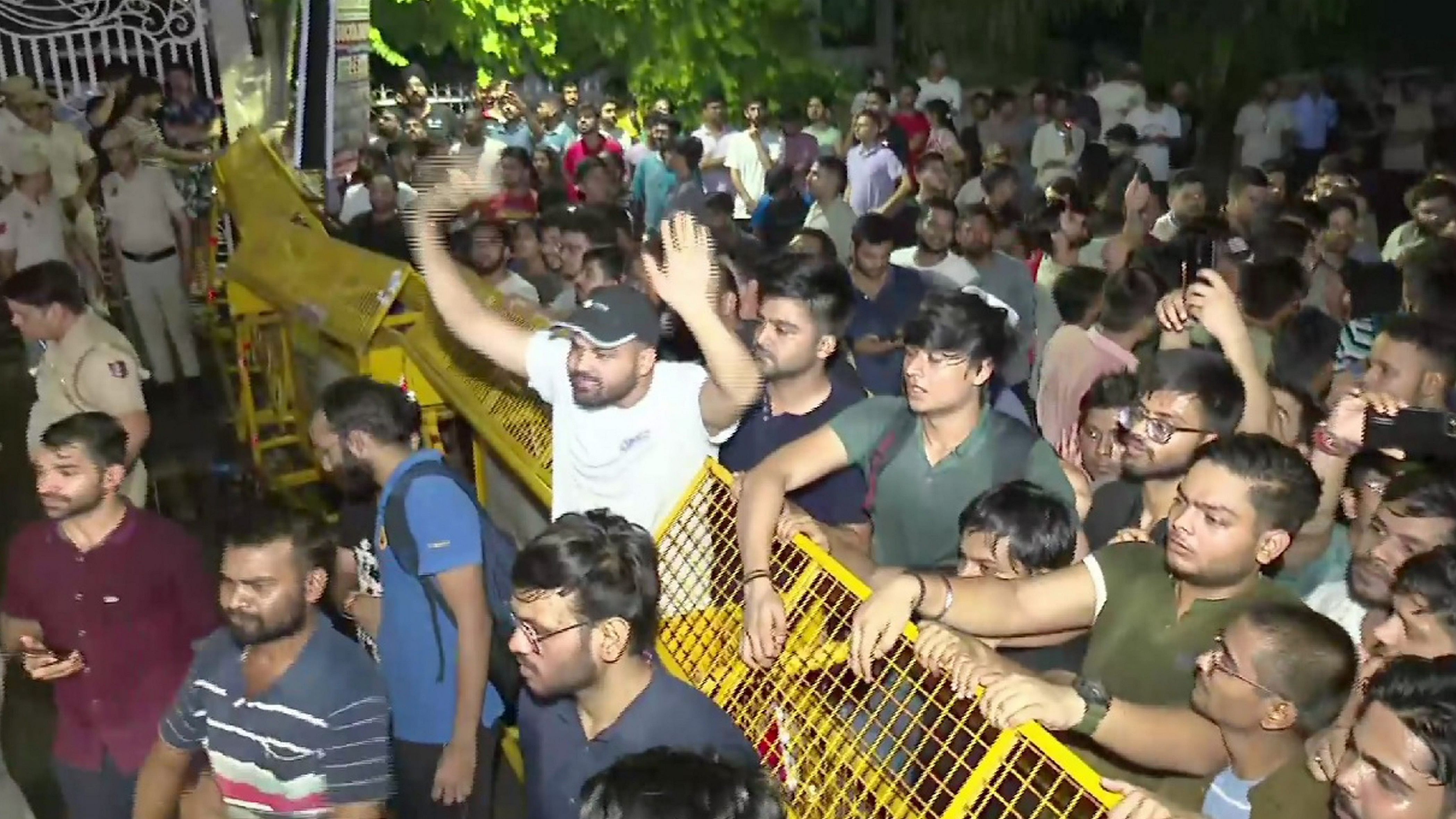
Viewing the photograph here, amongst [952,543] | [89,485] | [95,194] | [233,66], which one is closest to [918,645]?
[952,543]

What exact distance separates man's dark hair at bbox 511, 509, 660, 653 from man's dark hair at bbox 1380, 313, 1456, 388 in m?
2.76

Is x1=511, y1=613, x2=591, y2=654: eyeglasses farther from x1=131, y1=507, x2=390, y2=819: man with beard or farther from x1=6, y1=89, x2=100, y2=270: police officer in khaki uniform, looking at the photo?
x1=6, y1=89, x2=100, y2=270: police officer in khaki uniform

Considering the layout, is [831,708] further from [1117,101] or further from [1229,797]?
[1117,101]

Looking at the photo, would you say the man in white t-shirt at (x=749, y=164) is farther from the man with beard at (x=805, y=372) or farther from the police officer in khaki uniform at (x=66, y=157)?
the man with beard at (x=805, y=372)

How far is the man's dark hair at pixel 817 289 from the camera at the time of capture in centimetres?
398

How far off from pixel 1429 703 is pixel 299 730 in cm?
234

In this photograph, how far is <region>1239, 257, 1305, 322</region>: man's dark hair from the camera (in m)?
5.52

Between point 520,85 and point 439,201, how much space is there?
1607 centimetres

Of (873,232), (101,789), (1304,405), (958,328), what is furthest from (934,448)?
(873,232)

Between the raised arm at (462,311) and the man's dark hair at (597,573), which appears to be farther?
the raised arm at (462,311)

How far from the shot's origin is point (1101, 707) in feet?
8.25

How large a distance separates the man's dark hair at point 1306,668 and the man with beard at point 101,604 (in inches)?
112

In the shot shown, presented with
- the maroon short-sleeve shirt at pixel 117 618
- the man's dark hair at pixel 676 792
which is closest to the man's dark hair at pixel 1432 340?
the man's dark hair at pixel 676 792

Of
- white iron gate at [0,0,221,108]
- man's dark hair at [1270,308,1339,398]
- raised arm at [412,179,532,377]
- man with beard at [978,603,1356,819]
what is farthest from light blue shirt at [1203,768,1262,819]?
white iron gate at [0,0,221,108]
